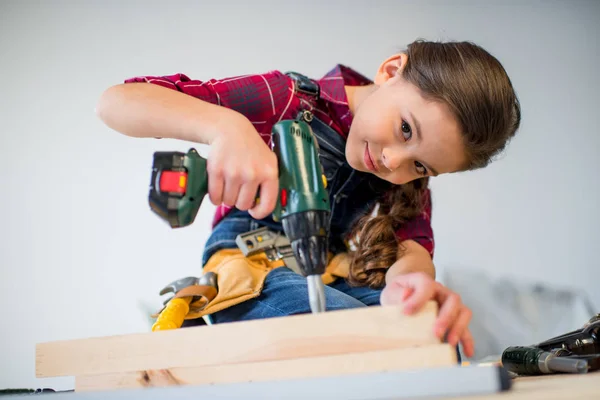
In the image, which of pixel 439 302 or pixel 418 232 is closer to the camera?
pixel 439 302

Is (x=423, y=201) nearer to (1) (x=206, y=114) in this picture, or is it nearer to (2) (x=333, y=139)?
(2) (x=333, y=139)

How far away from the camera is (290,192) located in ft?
2.22

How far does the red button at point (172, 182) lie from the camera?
2.10 feet

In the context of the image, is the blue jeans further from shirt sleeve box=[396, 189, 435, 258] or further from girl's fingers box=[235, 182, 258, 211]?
girl's fingers box=[235, 182, 258, 211]

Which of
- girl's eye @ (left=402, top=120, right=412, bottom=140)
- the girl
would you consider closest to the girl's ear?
the girl

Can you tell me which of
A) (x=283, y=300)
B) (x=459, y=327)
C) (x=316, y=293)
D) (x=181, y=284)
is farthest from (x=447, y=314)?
(x=181, y=284)

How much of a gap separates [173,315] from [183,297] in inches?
2.5

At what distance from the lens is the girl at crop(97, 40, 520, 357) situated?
677mm

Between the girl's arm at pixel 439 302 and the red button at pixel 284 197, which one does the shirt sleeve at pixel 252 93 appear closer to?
the red button at pixel 284 197

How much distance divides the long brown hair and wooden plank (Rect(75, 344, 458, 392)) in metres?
0.51

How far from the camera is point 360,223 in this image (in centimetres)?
116

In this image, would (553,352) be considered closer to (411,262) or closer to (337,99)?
(411,262)

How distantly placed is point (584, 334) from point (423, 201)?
1.46 feet

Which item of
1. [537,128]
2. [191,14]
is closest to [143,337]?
[191,14]
